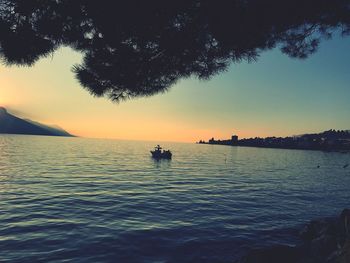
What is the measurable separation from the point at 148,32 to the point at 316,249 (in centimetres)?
1099

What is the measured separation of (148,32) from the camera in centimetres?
695

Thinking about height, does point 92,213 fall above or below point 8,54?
below

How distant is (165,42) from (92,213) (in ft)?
46.8

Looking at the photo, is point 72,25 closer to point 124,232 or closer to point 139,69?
point 139,69

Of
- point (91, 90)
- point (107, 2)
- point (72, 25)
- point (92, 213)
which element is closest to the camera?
point (107, 2)

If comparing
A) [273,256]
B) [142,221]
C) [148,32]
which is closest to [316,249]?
[273,256]

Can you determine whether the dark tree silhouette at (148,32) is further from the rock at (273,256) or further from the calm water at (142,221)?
the calm water at (142,221)

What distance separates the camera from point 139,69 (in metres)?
8.06

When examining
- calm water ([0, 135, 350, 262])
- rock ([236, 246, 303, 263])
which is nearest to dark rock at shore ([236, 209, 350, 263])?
rock ([236, 246, 303, 263])

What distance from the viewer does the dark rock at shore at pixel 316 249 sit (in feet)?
29.3

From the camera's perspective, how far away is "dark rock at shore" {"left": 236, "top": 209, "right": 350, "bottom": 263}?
8939mm

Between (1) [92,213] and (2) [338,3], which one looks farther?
(1) [92,213]

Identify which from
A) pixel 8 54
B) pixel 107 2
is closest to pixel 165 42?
pixel 107 2

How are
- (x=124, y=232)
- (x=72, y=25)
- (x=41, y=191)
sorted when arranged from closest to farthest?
(x=72, y=25), (x=124, y=232), (x=41, y=191)
